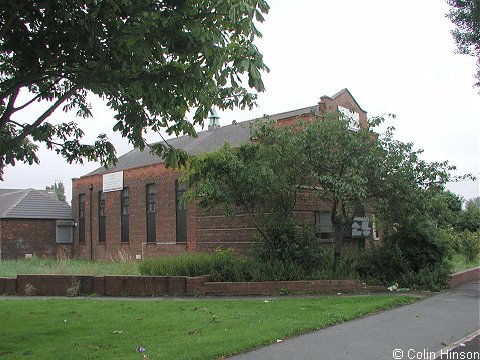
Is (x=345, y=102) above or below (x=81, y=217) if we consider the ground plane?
above

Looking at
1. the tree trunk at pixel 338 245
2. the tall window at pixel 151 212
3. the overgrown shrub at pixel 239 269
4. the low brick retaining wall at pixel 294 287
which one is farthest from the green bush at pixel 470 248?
the tall window at pixel 151 212

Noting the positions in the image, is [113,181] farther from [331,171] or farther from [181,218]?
[331,171]

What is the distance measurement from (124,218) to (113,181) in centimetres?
Answer: 260

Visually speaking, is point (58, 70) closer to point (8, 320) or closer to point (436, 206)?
point (8, 320)

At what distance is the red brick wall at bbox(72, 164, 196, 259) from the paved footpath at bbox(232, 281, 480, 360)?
1581cm

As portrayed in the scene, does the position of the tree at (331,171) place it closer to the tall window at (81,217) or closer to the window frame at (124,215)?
the window frame at (124,215)

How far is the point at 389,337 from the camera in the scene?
314 inches

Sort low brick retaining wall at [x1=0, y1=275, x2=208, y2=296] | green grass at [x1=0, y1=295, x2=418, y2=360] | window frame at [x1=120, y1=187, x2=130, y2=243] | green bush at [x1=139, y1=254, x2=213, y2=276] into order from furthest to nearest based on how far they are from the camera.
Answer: window frame at [x1=120, y1=187, x2=130, y2=243], green bush at [x1=139, y1=254, x2=213, y2=276], low brick retaining wall at [x1=0, y1=275, x2=208, y2=296], green grass at [x1=0, y1=295, x2=418, y2=360]

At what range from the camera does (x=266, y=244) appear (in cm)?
1573

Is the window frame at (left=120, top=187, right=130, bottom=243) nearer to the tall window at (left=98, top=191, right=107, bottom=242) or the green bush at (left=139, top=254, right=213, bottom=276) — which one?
the tall window at (left=98, top=191, right=107, bottom=242)

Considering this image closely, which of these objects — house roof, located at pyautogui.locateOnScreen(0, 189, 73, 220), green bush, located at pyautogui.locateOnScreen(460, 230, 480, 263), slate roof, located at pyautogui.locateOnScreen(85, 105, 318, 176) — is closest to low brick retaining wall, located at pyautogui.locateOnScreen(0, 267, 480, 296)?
green bush, located at pyautogui.locateOnScreen(460, 230, 480, 263)

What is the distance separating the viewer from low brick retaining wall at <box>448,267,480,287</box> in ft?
48.1

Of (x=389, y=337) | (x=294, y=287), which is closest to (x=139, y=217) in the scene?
(x=294, y=287)

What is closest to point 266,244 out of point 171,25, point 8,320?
point 8,320
